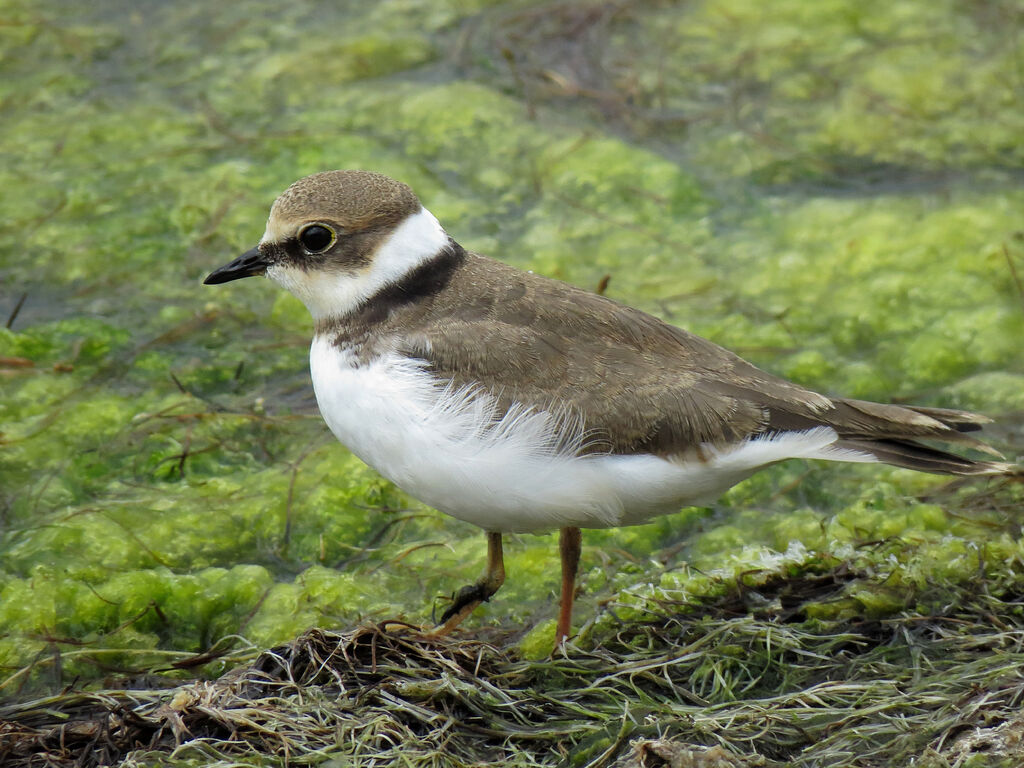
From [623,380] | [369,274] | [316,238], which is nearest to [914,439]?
[623,380]

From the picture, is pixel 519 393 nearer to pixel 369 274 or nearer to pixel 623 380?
pixel 623 380

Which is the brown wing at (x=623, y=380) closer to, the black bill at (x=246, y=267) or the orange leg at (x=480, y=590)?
the black bill at (x=246, y=267)

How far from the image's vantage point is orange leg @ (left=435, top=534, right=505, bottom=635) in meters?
3.57

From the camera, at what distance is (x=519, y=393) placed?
10.2 feet

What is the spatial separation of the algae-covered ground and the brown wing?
0.59m

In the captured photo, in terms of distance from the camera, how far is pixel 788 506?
4207 millimetres

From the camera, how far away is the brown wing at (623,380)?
10.2 feet

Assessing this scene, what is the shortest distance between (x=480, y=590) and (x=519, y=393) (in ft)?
2.55

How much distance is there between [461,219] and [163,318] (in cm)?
140

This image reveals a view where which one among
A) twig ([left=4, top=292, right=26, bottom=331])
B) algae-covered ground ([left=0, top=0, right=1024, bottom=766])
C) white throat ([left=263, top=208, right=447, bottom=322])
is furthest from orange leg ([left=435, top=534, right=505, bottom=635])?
twig ([left=4, top=292, right=26, bottom=331])

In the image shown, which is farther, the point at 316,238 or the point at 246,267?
the point at 246,267

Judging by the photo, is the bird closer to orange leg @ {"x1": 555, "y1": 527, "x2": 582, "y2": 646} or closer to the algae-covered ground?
orange leg @ {"x1": 555, "y1": 527, "x2": 582, "y2": 646}

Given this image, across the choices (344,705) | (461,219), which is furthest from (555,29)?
(344,705)

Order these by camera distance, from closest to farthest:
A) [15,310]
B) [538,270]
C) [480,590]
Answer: [480,590] → [15,310] → [538,270]
